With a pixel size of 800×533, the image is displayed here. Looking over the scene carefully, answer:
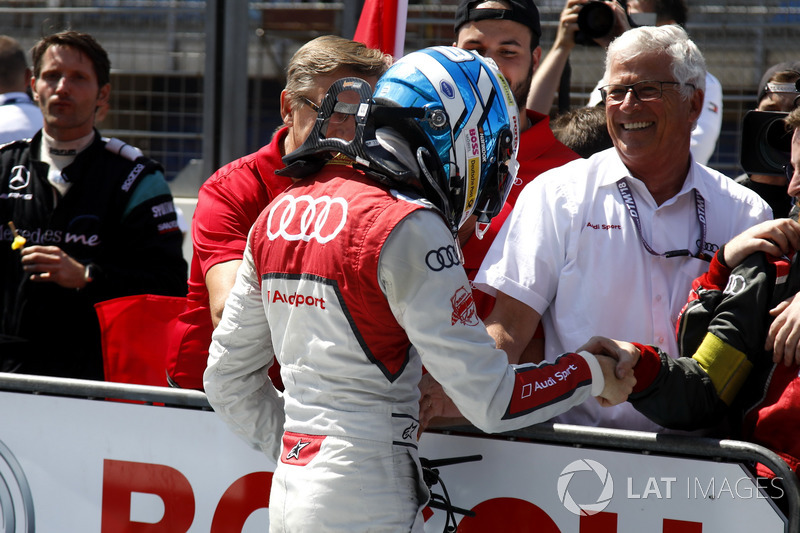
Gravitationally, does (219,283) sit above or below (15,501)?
above

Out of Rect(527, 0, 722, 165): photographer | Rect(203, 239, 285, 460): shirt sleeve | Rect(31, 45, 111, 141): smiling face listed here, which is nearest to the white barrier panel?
Rect(203, 239, 285, 460): shirt sleeve

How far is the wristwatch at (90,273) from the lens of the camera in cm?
362

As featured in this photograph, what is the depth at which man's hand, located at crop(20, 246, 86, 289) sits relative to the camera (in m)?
3.54

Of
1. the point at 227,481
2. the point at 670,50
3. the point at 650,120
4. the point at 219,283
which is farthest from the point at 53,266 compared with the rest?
the point at 670,50

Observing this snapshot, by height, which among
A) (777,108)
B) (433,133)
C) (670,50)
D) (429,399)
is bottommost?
(429,399)

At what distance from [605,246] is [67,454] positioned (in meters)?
1.81

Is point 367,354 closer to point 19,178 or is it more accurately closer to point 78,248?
point 78,248

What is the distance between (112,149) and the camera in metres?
3.96

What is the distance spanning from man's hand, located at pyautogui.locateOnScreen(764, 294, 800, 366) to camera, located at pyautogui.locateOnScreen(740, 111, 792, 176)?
62cm

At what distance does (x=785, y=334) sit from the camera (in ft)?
7.52

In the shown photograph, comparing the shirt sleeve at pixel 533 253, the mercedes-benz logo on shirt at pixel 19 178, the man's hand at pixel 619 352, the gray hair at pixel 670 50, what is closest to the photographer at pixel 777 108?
the gray hair at pixel 670 50

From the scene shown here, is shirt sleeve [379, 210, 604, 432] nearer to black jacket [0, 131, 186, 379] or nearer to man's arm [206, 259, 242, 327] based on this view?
man's arm [206, 259, 242, 327]

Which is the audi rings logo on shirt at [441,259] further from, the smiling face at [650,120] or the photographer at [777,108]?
the photographer at [777,108]

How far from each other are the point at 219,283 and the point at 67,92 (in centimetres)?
169
